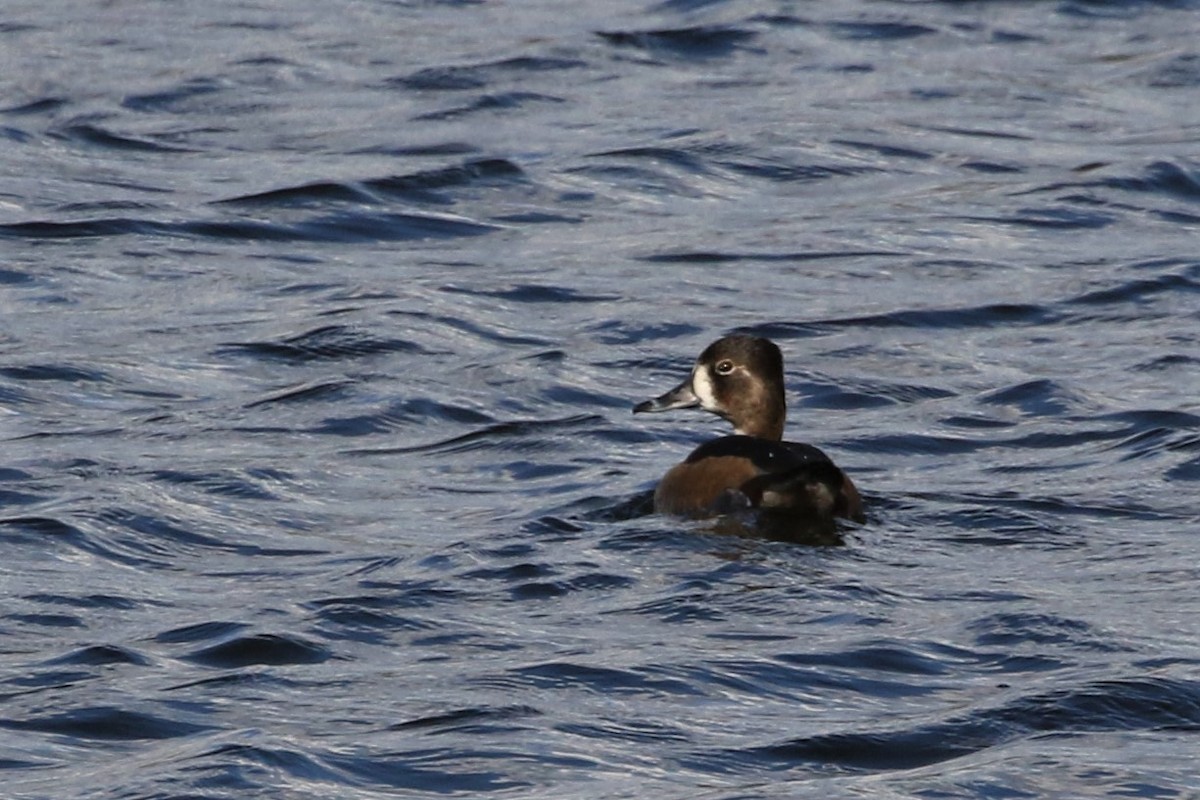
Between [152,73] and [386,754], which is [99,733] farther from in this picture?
[152,73]

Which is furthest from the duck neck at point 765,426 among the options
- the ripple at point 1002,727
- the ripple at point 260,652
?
the ripple at point 1002,727

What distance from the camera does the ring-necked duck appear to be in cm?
933

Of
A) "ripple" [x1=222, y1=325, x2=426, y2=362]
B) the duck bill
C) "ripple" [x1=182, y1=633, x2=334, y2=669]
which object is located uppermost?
"ripple" [x1=182, y1=633, x2=334, y2=669]

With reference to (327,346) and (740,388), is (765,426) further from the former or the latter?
(327,346)

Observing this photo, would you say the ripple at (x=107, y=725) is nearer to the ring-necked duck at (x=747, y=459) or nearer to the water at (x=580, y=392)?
the water at (x=580, y=392)

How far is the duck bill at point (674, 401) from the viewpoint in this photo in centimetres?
1077

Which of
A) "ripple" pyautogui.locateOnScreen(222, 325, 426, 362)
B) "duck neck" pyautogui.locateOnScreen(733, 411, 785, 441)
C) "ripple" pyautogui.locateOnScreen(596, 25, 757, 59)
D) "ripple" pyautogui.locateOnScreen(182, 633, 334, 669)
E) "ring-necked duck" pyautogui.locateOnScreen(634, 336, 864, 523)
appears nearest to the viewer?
"ripple" pyautogui.locateOnScreen(182, 633, 334, 669)

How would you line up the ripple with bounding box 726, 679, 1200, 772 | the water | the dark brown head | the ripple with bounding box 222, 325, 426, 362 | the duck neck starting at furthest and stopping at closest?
the ripple with bounding box 222, 325, 426, 362 < the duck neck < the dark brown head < the water < the ripple with bounding box 726, 679, 1200, 772

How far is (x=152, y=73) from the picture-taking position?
18.3m

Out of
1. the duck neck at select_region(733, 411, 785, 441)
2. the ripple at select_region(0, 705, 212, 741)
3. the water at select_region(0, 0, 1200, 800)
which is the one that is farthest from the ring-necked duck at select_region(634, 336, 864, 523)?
the ripple at select_region(0, 705, 212, 741)

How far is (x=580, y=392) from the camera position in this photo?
12.0m

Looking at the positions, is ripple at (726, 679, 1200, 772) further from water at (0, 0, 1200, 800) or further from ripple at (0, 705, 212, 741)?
ripple at (0, 705, 212, 741)

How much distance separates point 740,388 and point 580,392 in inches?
57.8

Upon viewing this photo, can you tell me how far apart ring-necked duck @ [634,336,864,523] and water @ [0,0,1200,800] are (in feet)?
0.58
